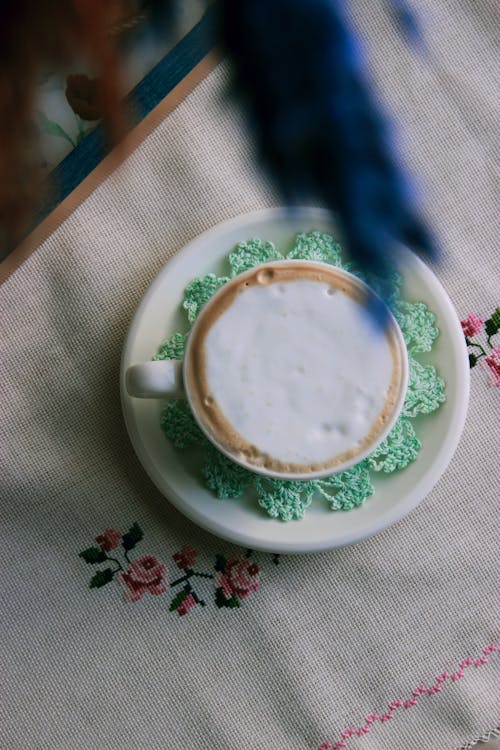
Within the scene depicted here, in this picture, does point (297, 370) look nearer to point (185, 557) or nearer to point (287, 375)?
point (287, 375)

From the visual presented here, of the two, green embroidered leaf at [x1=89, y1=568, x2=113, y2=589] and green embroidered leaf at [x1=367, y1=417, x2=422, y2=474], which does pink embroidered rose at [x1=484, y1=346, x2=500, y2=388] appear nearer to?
green embroidered leaf at [x1=367, y1=417, x2=422, y2=474]

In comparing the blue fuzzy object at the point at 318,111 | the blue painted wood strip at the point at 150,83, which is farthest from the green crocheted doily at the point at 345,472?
the blue fuzzy object at the point at 318,111

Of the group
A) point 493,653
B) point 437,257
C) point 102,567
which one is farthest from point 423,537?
point 437,257

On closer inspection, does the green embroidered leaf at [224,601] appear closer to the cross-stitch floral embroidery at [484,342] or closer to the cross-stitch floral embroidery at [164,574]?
the cross-stitch floral embroidery at [164,574]

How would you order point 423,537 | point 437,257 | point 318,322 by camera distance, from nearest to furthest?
point 437,257, point 318,322, point 423,537

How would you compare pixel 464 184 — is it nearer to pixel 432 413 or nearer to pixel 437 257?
pixel 432 413

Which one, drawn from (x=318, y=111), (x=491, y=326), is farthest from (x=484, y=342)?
(x=318, y=111)

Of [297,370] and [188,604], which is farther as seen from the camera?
[188,604]
